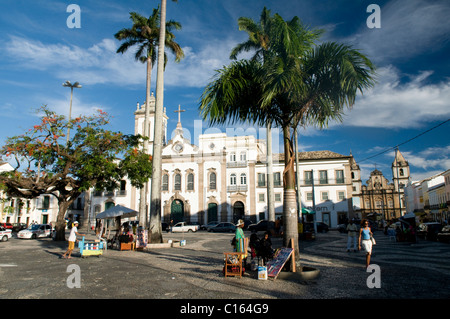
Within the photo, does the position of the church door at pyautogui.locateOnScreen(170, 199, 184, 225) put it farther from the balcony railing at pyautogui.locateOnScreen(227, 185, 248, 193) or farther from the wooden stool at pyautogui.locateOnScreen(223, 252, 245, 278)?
the wooden stool at pyautogui.locateOnScreen(223, 252, 245, 278)

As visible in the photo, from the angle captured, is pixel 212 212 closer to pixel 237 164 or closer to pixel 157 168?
pixel 237 164

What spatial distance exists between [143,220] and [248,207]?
21881 mm

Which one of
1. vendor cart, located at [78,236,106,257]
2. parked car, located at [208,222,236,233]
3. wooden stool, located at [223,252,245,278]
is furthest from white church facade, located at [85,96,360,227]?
wooden stool, located at [223,252,245,278]

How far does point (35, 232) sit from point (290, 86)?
2830 cm

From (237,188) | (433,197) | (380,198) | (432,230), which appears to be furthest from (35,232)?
(380,198)

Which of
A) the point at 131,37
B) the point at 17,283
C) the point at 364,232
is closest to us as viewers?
the point at 17,283

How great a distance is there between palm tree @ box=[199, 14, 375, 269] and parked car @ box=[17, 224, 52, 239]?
84.3 feet

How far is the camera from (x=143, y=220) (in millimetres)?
23094

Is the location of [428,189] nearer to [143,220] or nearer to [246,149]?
[246,149]

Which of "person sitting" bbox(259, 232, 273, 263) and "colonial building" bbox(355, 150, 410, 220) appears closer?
"person sitting" bbox(259, 232, 273, 263)

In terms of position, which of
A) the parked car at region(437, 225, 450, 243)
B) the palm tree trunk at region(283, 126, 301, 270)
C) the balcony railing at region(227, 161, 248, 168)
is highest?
the balcony railing at region(227, 161, 248, 168)

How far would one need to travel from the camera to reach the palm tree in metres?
8.47
